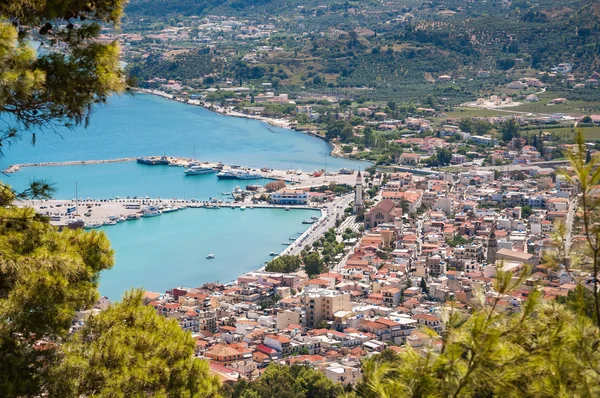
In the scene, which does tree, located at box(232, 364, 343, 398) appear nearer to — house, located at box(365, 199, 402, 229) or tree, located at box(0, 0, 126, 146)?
tree, located at box(0, 0, 126, 146)

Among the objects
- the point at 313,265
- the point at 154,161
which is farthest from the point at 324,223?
the point at 154,161

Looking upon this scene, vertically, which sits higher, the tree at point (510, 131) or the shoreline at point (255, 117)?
the tree at point (510, 131)

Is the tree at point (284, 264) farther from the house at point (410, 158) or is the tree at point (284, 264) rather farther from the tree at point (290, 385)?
the house at point (410, 158)

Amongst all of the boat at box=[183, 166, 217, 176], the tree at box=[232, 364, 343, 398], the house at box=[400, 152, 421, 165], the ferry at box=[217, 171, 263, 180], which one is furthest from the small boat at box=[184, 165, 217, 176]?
the tree at box=[232, 364, 343, 398]

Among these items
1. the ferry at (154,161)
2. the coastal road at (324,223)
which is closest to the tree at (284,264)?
the coastal road at (324,223)

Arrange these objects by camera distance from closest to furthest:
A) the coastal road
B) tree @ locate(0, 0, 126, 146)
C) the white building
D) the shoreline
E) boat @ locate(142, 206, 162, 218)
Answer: tree @ locate(0, 0, 126, 146), the coastal road, boat @ locate(142, 206, 162, 218), the white building, the shoreline

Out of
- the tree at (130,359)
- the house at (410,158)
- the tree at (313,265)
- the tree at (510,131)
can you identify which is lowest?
the tree at (313,265)
